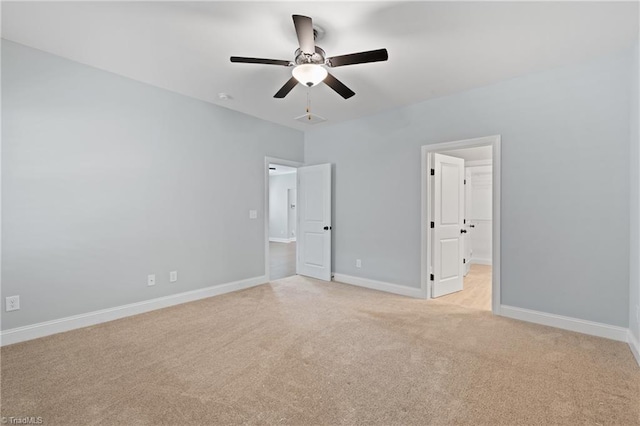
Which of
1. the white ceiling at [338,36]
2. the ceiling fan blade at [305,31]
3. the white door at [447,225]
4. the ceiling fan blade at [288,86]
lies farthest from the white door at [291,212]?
the ceiling fan blade at [305,31]

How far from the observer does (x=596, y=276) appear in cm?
290

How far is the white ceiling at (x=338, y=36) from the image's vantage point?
86.9 inches

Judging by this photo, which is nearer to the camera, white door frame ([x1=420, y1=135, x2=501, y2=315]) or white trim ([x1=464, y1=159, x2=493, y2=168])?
white door frame ([x1=420, y1=135, x2=501, y2=315])

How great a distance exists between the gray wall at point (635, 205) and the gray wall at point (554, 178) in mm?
99

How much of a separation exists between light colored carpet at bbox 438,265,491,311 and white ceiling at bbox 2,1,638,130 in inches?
108

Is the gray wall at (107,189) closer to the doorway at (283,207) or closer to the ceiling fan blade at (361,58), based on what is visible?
the ceiling fan blade at (361,58)

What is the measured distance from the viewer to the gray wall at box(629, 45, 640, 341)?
8.13 ft

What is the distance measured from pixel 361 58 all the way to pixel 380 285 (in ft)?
10.8

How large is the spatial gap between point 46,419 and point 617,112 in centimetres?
502

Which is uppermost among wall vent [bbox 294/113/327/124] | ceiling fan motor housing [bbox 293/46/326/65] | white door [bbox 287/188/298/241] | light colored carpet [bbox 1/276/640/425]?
wall vent [bbox 294/113/327/124]

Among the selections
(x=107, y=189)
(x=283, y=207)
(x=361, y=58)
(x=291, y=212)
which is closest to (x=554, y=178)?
(x=361, y=58)

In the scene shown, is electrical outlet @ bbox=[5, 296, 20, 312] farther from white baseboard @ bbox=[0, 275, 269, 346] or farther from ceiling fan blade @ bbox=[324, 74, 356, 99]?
ceiling fan blade @ bbox=[324, 74, 356, 99]

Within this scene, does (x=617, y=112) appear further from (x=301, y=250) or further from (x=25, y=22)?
(x=25, y=22)

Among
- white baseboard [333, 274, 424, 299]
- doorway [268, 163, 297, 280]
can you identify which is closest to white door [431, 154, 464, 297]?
white baseboard [333, 274, 424, 299]
